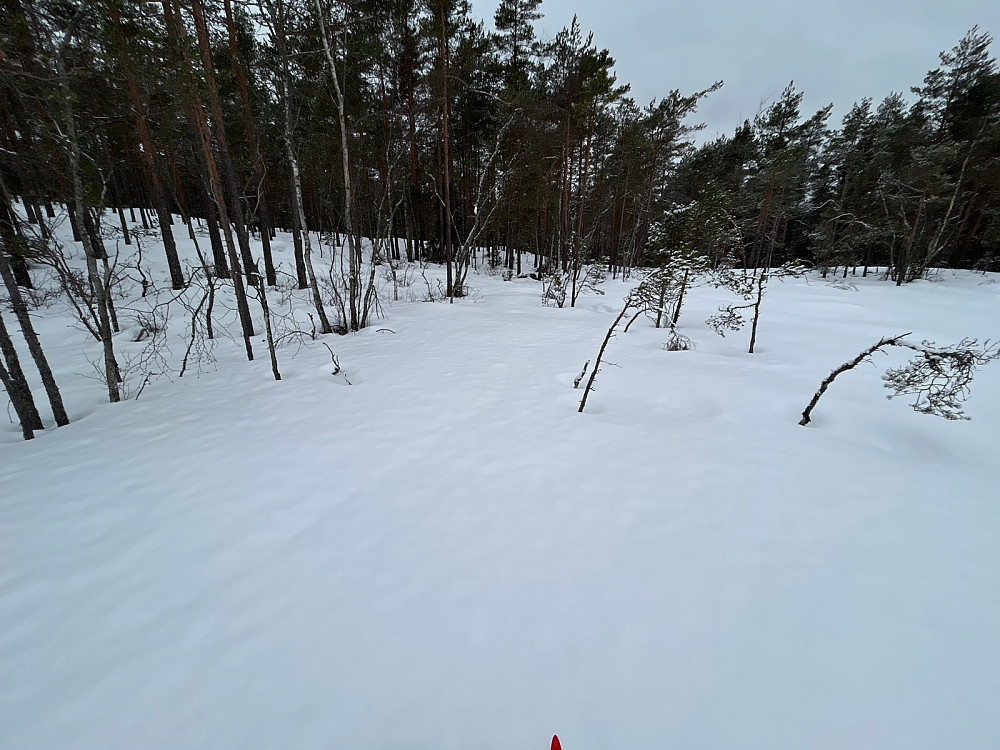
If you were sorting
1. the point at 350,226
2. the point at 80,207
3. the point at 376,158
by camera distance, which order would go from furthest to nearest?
the point at 376,158 → the point at 350,226 → the point at 80,207

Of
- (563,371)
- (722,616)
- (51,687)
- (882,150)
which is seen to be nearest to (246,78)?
(563,371)

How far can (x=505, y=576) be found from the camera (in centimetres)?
202

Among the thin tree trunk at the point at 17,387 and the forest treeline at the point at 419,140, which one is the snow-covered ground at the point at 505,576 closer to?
the thin tree trunk at the point at 17,387

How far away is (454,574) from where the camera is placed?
2.05 metres

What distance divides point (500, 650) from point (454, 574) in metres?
0.51

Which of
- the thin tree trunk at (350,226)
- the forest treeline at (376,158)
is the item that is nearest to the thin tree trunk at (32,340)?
the forest treeline at (376,158)

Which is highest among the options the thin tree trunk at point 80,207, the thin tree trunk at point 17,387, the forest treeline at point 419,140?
the forest treeline at point 419,140

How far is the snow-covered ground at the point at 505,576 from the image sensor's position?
4.55ft

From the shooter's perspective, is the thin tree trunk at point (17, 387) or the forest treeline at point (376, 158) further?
the forest treeline at point (376, 158)

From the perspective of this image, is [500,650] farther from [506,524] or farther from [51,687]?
[51,687]

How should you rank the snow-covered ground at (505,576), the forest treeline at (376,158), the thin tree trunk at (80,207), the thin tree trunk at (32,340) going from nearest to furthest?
the snow-covered ground at (505,576)
the thin tree trunk at (32,340)
the thin tree trunk at (80,207)
the forest treeline at (376,158)

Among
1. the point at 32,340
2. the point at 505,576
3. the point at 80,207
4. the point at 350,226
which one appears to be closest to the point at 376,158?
the point at 350,226

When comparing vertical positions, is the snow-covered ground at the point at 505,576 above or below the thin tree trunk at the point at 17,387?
below

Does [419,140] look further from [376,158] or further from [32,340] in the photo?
[32,340]
